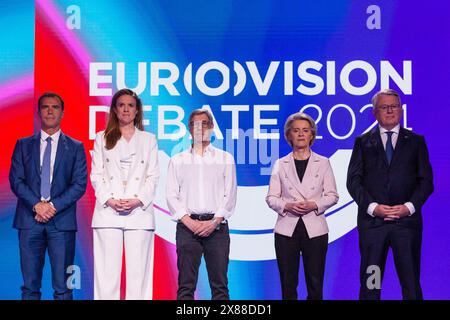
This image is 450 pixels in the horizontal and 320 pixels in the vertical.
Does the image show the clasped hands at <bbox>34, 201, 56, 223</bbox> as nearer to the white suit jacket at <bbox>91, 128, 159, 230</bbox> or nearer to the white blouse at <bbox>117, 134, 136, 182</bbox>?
the white suit jacket at <bbox>91, 128, 159, 230</bbox>

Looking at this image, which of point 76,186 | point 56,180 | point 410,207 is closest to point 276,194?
point 410,207

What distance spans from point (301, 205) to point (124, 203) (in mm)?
1356

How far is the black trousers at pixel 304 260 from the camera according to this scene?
21.6 ft

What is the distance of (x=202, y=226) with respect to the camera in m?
→ 6.57

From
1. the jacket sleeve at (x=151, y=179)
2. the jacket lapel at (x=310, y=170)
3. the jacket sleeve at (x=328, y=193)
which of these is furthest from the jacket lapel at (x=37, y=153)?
the jacket sleeve at (x=328, y=193)

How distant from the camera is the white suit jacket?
661 cm

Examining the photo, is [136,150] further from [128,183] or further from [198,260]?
[198,260]

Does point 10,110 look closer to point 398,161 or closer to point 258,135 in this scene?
point 258,135

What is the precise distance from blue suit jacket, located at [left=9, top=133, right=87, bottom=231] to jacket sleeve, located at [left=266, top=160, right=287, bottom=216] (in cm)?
149

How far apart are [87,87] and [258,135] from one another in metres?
1.51

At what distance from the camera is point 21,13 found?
740cm

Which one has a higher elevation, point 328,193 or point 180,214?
point 328,193
